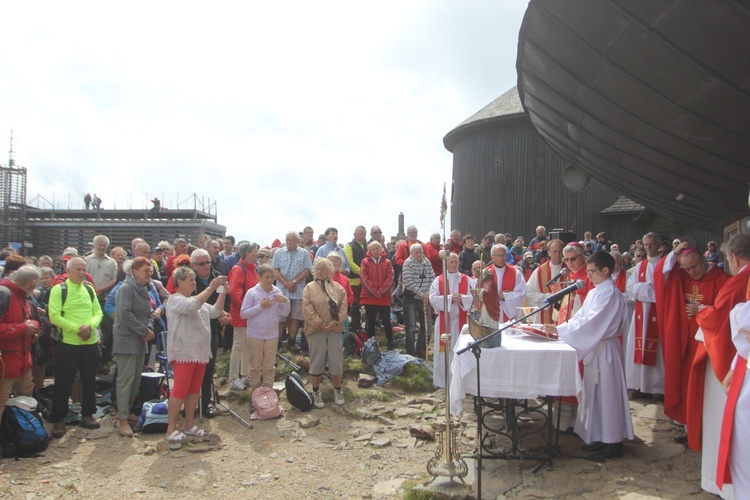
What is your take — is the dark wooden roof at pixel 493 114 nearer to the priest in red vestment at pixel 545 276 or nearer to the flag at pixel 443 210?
the priest in red vestment at pixel 545 276

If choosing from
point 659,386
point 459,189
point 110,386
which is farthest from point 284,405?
point 459,189

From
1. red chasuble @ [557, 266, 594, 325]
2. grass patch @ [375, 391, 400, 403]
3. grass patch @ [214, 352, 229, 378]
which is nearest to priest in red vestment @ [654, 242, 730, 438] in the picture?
red chasuble @ [557, 266, 594, 325]

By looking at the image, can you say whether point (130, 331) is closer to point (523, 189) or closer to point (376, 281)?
point (376, 281)

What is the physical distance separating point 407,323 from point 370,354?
3.35 ft

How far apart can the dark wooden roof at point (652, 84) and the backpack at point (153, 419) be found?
5585 mm

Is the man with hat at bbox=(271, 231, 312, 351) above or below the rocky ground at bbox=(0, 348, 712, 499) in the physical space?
above

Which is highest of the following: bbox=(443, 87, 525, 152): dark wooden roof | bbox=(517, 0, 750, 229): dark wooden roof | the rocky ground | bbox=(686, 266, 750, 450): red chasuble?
bbox=(443, 87, 525, 152): dark wooden roof

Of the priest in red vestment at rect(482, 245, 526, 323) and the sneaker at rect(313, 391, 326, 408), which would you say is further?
the priest in red vestment at rect(482, 245, 526, 323)

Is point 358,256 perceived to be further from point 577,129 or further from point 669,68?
point 669,68

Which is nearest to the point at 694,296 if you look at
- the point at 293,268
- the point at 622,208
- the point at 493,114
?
the point at 293,268

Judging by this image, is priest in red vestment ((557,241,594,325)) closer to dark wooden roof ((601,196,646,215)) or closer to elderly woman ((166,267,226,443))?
elderly woman ((166,267,226,443))

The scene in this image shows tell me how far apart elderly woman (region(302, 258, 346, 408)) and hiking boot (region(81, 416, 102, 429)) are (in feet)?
8.65

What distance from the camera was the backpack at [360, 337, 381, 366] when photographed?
8.63 metres

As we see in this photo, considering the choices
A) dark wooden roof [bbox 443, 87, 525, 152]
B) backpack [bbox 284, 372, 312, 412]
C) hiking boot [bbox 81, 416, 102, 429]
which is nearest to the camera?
hiking boot [bbox 81, 416, 102, 429]
